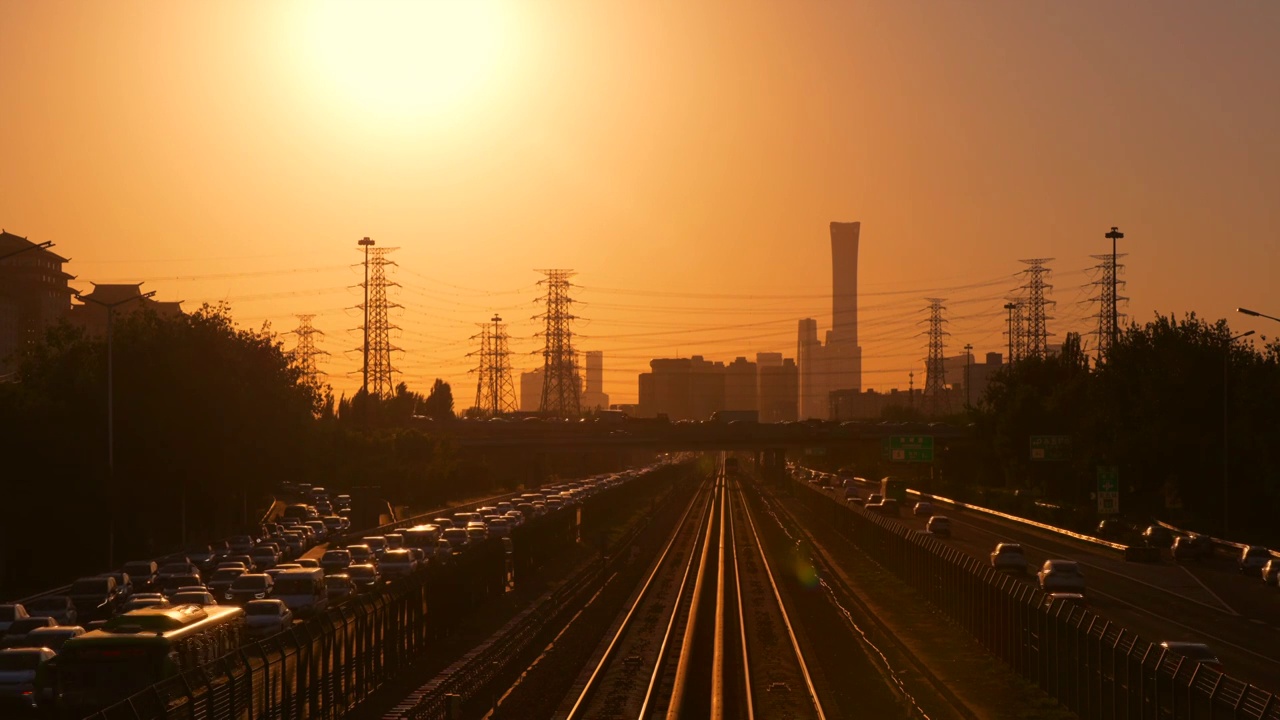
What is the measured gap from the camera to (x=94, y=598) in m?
47.2

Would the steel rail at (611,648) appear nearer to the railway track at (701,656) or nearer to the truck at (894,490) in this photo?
the railway track at (701,656)

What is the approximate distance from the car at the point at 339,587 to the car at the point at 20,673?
20.0 m

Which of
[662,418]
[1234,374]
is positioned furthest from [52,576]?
[662,418]

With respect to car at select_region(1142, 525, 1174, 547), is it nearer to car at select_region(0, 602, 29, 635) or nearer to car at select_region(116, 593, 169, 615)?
car at select_region(116, 593, 169, 615)

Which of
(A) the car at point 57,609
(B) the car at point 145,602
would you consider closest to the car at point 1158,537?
(B) the car at point 145,602

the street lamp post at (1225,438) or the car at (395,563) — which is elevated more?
the street lamp post at (1225,438)

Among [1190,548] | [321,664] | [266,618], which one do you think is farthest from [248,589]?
[1190,548]

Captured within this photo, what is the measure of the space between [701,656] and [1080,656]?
12.8 metres

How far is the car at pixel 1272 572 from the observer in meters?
55.9

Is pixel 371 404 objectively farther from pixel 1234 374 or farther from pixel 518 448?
pixel 1234 374

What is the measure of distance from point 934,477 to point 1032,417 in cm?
2737

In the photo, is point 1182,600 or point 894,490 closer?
point 1182,600

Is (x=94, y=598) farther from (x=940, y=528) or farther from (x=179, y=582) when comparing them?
(x=940, y=528)

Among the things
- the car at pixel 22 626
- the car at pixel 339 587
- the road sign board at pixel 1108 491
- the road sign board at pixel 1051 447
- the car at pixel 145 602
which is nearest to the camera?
the car at pixel 22 626
